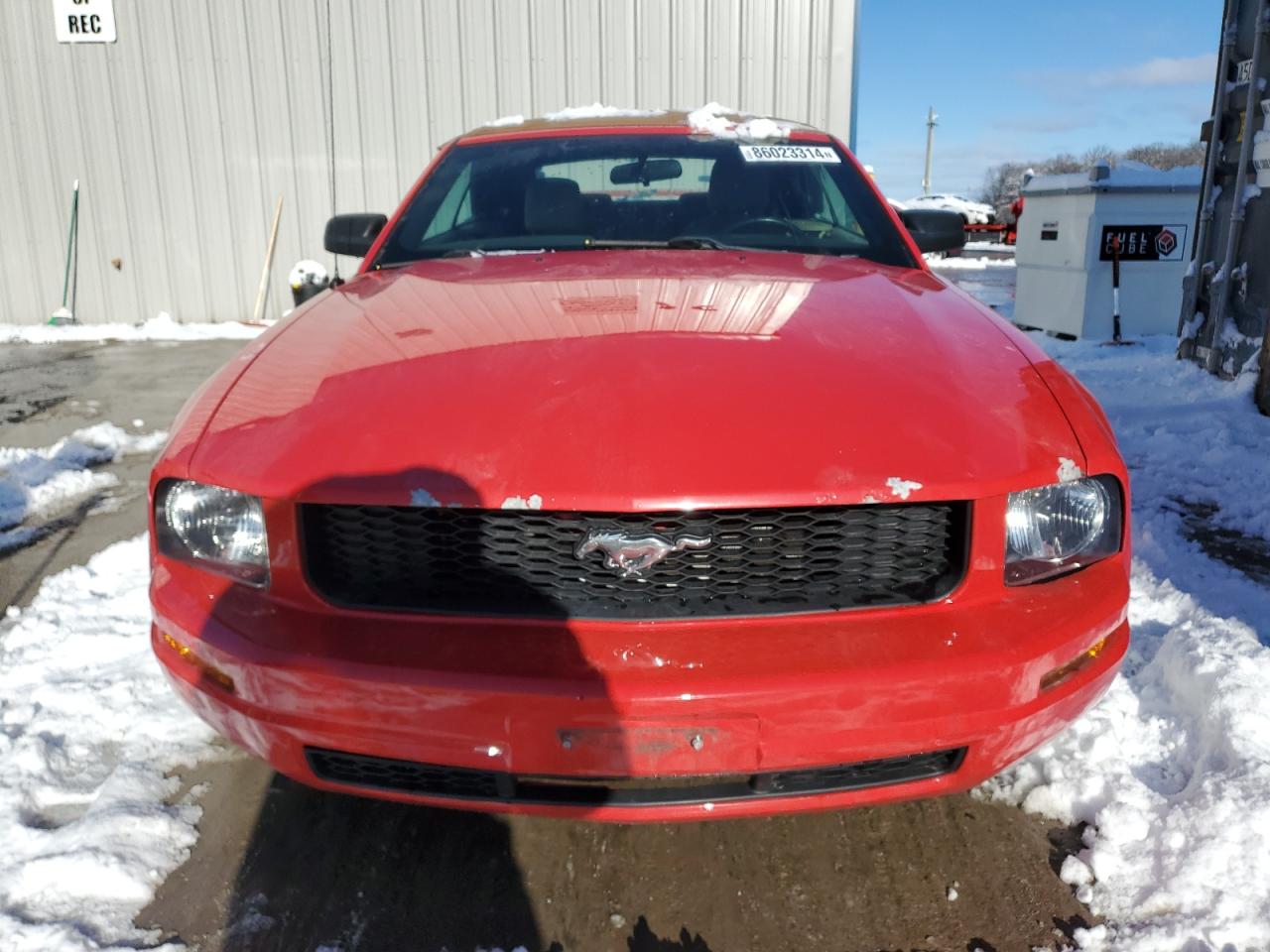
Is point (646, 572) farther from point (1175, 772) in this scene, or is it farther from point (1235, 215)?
point (1235, 215)

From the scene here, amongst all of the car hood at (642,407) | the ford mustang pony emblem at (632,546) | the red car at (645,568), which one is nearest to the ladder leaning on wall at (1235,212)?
the car hood at (642,407)

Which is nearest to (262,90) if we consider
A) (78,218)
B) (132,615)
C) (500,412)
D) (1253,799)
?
(78,218)

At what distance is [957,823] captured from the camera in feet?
6.79

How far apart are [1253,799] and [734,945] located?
3.65ft

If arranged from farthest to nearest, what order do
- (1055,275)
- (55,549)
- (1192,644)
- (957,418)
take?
(1055,275), (55,549), (1192,644), (957,418)

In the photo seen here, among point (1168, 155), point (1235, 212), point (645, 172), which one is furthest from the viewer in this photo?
point (1168, 155)

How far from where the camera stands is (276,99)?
9367 millimetres

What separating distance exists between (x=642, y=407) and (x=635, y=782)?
25.2 inches

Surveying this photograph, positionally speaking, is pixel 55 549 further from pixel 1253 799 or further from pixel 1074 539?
pixel 1253 799

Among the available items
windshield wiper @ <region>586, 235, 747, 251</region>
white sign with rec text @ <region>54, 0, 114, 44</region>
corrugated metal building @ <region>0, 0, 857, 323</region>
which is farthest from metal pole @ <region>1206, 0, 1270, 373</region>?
white sign with rec text @ <region>54, 0, 114, 44</region>

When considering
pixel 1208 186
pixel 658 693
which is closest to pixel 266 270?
pixel 1208 186

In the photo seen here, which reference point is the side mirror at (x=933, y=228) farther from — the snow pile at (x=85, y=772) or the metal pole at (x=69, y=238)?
the metal pole at (x=69, y=238)

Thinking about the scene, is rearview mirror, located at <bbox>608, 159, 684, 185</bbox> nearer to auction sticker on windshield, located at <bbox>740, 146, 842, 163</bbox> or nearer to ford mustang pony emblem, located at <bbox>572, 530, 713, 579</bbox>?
auction sticker on windshield, located at <bbox>740, 146, 842, 163</bbox>

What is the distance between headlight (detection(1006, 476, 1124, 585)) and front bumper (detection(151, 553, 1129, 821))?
5 centimetres
